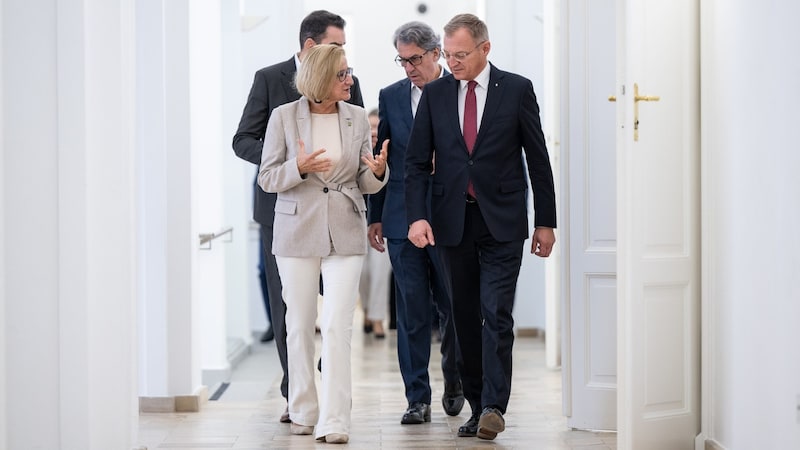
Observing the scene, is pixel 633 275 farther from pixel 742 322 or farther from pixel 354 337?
pixel 354 337

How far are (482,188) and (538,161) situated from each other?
267 millimetres

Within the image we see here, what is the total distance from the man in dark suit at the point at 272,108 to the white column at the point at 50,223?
115cm

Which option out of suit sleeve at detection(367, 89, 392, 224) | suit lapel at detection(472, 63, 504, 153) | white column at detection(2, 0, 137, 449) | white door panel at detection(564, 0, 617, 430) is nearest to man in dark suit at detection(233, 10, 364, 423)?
suit sleeve at detection(367, 89, 392, 224)

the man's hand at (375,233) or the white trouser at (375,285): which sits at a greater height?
the man's hand at (375,233)

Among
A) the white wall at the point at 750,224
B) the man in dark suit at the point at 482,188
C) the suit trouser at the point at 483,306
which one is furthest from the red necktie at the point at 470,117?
the white wall at the point at 750,224

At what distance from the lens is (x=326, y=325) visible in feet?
15.4

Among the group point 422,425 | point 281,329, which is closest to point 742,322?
point 422,425

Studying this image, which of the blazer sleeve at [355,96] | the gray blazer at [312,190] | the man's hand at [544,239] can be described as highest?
the blazer sleeve at [355,96]

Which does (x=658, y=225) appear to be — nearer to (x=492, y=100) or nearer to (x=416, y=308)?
(x=492, y=100)

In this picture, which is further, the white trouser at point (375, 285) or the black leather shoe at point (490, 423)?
the white trouser at point (375, 285)

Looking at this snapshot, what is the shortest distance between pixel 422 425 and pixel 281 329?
0.77 meters

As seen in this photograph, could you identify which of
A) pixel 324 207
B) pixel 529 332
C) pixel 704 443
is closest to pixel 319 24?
pixel 324 207

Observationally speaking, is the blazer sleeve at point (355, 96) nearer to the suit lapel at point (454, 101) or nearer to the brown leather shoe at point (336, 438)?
the suit lapel at point (454, 101)

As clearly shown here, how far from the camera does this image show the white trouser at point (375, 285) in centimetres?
912
